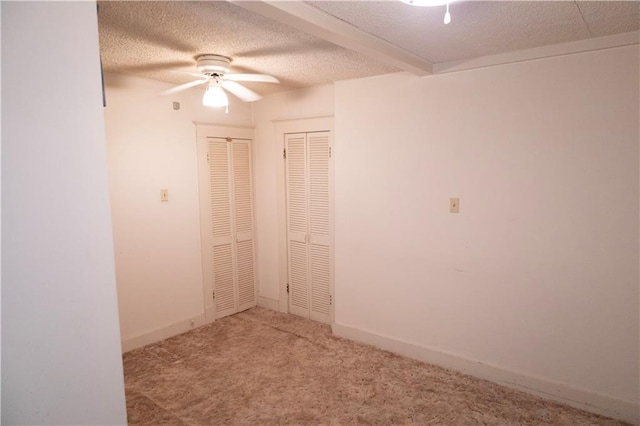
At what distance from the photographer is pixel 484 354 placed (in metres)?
3.01

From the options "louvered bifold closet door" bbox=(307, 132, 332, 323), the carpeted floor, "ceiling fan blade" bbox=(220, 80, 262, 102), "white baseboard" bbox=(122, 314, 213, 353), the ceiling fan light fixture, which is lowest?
the carpeted floor

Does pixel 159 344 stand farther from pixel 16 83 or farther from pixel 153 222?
pixel 16 83

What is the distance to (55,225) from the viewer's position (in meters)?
1.18

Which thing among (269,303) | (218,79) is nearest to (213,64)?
(218,79)

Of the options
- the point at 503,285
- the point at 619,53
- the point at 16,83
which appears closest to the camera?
the point at 16,83

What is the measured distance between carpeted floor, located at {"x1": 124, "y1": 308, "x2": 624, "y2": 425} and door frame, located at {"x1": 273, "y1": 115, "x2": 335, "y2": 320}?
71 centimetres

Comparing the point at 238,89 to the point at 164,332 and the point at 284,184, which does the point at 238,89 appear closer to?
the point at 284,184

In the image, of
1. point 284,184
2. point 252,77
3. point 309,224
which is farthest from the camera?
point 284,184

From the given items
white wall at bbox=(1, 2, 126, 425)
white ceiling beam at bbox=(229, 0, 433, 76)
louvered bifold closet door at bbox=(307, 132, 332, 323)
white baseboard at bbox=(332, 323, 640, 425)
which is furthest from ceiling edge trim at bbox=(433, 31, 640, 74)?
white wall at bbox=(1, 2, 126, 425)

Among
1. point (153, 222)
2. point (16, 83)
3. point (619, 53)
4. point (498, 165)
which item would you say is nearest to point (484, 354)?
point (498, 165)

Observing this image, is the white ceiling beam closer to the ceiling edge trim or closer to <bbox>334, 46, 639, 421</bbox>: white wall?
the ceiling edge trim

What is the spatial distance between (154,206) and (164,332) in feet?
3.82

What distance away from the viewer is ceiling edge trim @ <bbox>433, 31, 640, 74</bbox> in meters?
2.33

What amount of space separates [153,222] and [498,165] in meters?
2.84
